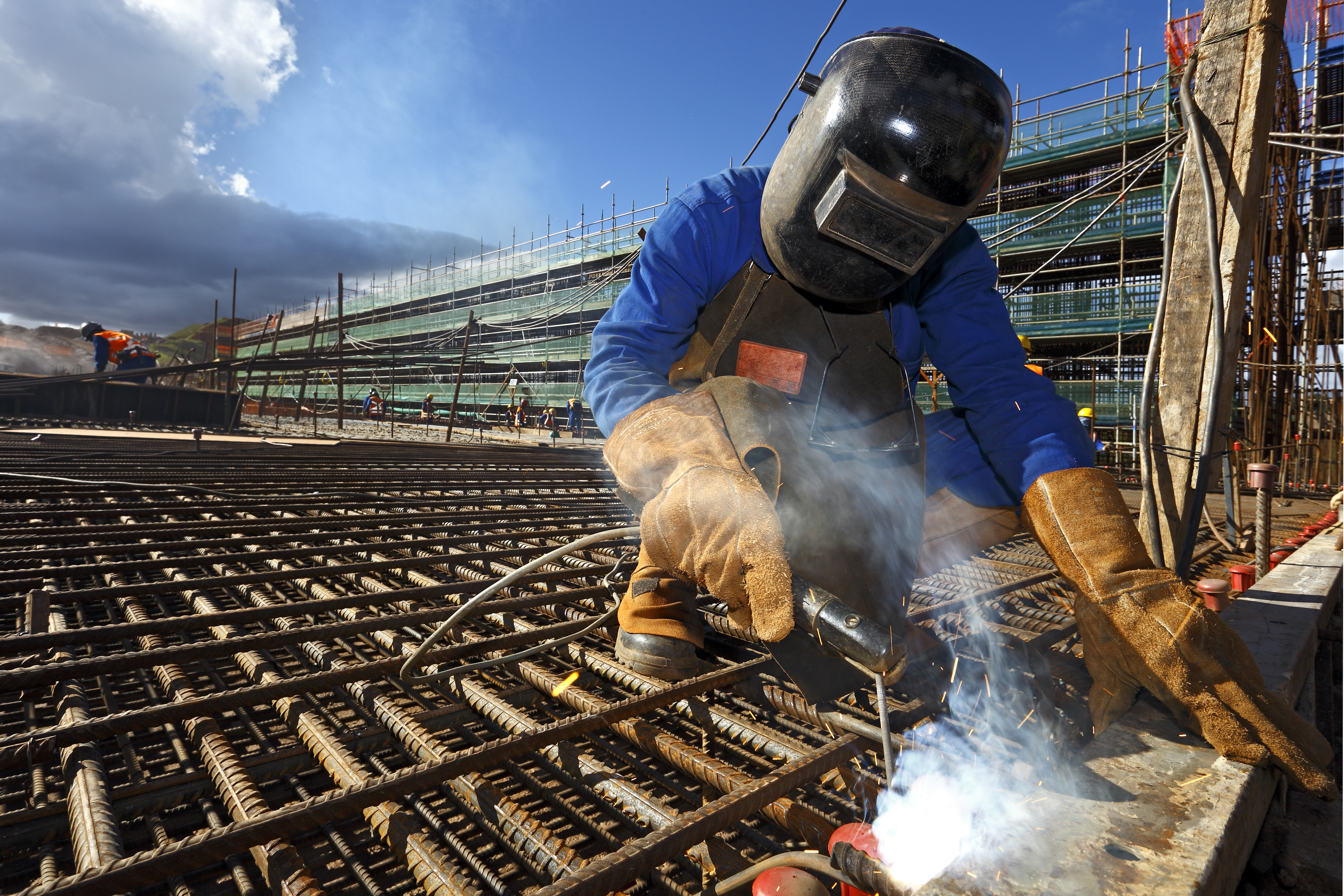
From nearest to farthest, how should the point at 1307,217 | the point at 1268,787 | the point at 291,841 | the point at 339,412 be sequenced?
the point at 291,841
the point at 1268,787
the point at 339,412
the point at 1307,217

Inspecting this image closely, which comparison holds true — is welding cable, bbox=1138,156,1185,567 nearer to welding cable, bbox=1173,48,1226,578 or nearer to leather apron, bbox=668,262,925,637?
welding cable, bbox=1173,48,1226,578

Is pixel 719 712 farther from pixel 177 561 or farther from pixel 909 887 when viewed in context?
pixel 177 561

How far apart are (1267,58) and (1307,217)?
2032cm

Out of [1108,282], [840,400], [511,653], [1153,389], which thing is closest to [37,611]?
[511,653]

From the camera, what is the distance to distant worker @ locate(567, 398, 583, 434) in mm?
20250

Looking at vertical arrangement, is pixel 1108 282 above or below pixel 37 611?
above

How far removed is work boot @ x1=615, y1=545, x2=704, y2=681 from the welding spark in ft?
0.50

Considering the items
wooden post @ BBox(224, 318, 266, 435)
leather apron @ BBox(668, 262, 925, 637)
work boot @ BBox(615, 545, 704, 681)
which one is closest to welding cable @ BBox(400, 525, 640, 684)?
work boot @ BBox(615, 545, 704, 681)

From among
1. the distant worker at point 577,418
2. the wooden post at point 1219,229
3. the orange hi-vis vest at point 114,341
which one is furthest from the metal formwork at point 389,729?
the orange hi-vis vest at point 114,341

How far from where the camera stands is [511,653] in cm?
183

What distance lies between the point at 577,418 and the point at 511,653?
24465 mm

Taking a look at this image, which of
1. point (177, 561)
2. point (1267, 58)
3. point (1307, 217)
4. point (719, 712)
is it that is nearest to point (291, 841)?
point (719, 712)

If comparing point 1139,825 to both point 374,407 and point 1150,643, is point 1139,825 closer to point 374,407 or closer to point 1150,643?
point 1150,643

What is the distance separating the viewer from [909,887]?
794 millimetres
